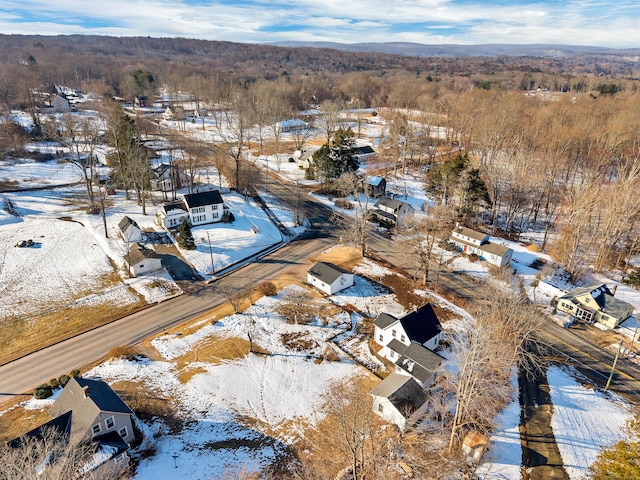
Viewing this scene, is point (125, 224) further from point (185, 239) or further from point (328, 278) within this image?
point (328, 278)

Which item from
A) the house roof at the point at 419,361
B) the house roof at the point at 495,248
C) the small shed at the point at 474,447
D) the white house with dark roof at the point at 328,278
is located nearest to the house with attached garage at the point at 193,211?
the white house with dark roof at the point at 328,278

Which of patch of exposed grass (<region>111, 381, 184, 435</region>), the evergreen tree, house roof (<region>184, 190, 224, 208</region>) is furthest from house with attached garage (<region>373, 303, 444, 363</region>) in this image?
house roof (<region>184, 190, 224, 208</region>)

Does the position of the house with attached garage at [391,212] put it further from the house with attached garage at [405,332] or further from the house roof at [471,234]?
the house with attached garage at [405,332]

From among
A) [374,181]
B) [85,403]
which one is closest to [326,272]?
[85,403]

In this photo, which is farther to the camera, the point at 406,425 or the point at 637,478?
the point at 406,425

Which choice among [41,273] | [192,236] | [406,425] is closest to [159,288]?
[192,236]

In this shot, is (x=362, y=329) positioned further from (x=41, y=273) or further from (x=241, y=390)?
(x=41, y=273)

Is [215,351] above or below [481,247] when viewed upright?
below
